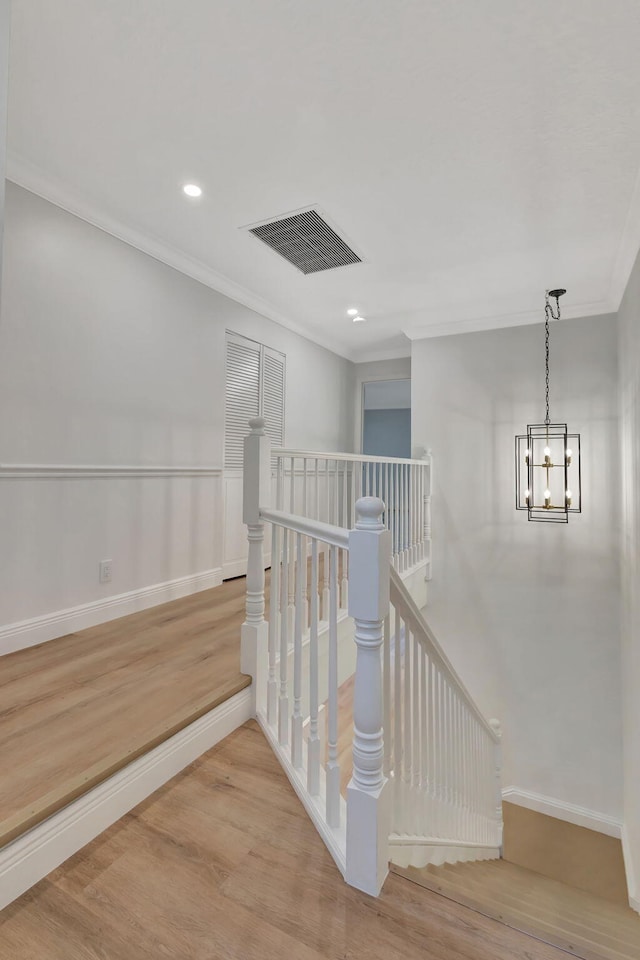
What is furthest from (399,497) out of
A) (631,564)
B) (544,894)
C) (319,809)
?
(319,809)

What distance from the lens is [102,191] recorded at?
2623 millimetres

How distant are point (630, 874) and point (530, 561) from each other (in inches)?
87.4

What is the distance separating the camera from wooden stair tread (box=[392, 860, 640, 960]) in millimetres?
1228

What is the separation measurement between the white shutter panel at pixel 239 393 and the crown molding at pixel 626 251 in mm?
2878

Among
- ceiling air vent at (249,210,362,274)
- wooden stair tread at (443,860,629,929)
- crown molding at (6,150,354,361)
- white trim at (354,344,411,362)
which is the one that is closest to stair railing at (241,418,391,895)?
wooden stair tread at (443,860,629,929)

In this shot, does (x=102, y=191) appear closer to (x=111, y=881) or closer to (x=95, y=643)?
(x=95, y=643)

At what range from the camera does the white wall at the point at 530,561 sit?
3.99 m

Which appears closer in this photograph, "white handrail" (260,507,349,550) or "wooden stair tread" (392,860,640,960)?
"wooden stair tread" (392,860,640,960)

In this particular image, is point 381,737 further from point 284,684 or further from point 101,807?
point 101,807

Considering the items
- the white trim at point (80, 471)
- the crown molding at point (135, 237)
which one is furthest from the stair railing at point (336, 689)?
the crown molding at point (135, 237)

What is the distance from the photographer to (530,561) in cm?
431

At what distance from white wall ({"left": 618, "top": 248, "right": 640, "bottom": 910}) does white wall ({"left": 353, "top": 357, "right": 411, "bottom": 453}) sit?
2.44 m

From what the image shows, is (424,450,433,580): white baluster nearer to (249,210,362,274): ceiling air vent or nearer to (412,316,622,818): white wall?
(412,316,622,818): white wall

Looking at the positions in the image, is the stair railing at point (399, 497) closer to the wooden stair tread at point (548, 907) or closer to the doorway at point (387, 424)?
the wooden stair tread at point (548, 907)
